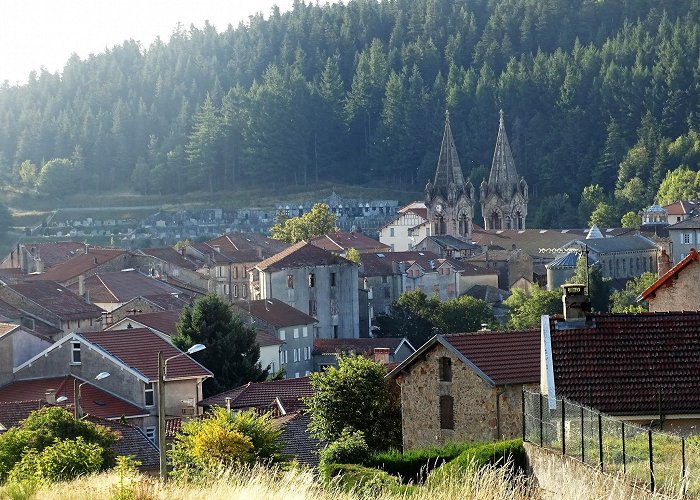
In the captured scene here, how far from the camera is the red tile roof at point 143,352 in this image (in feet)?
136

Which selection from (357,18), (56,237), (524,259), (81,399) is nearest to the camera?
(81,399)

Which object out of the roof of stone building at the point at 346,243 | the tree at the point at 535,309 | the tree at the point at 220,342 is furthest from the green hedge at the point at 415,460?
the roof of stone building at the point at 346,243

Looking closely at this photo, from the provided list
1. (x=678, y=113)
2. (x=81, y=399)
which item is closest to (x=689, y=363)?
(x=81, y=399)

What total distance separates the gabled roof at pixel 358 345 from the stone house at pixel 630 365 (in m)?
36.3

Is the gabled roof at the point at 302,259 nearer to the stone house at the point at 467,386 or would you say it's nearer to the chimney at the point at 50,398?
the chimney at the point at 50,398

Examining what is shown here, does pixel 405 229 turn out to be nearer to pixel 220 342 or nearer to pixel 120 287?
pixel 120 287

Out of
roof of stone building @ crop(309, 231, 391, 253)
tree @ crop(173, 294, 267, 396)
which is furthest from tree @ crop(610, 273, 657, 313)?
tree @ crop(173, 294, 267, 396)

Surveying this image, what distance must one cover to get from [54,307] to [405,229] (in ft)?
190

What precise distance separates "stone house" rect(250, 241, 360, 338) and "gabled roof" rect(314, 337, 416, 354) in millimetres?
6725

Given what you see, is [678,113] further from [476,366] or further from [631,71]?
[476,366]

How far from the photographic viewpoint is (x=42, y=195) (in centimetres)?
14300

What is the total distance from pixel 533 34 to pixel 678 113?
35.1 m

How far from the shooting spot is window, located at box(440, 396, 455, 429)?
2747cm

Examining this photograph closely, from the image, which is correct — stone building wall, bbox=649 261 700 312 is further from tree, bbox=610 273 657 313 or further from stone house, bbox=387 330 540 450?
tree, bbox=610 273 657 313
